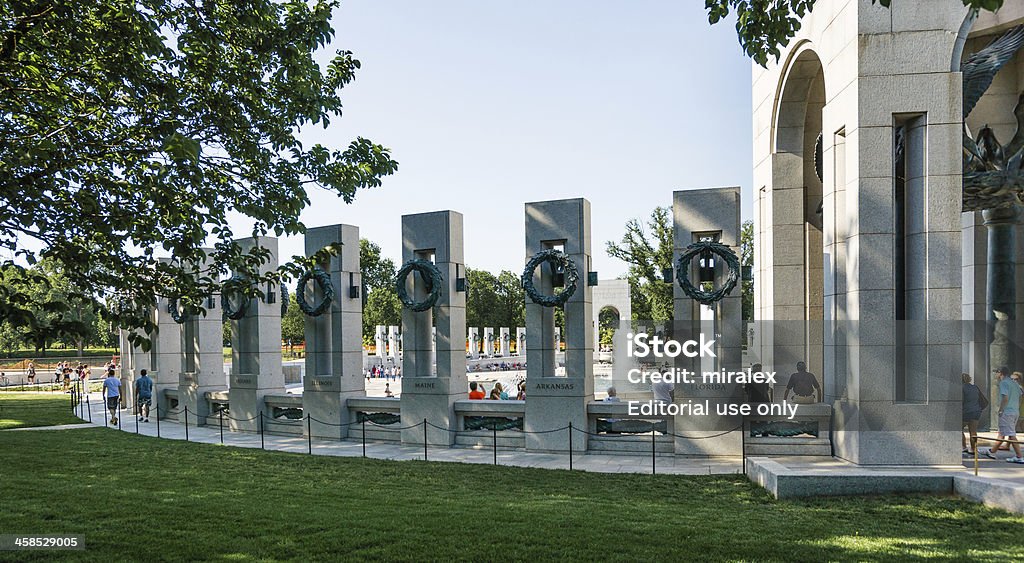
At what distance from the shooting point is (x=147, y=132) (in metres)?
8.43

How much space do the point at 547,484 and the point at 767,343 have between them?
1065cm

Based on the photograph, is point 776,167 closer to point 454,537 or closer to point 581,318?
point 581,318

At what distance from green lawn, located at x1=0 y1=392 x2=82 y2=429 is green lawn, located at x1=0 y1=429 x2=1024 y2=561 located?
36.7 ft

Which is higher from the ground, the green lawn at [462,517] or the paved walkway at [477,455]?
the green lawn at [462,517]

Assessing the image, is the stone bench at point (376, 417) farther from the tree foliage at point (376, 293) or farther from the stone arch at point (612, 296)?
the tree foliage at point (376, 293)

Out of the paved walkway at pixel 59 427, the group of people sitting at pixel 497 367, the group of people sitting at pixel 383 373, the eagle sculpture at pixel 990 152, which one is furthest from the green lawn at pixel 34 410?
the group of people sitting at pixel 497 367

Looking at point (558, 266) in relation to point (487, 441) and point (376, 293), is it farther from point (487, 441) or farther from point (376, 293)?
point (376, 293)

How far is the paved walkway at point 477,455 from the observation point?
14711 mm

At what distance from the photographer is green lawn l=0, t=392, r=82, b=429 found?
948 inches

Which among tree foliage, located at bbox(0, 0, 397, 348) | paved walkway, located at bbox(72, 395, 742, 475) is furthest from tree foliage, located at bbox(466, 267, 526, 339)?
tree foliage, located at bbox(0, 0, 397, 348)

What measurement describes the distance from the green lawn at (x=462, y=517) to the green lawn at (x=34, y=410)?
1119 cm

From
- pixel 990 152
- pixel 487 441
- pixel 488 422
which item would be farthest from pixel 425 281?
pixel 990 152

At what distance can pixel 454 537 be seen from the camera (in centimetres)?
835

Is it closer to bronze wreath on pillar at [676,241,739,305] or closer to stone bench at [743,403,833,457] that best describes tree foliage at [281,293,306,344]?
bronze wreath on pillar at [676,241,739,305]
